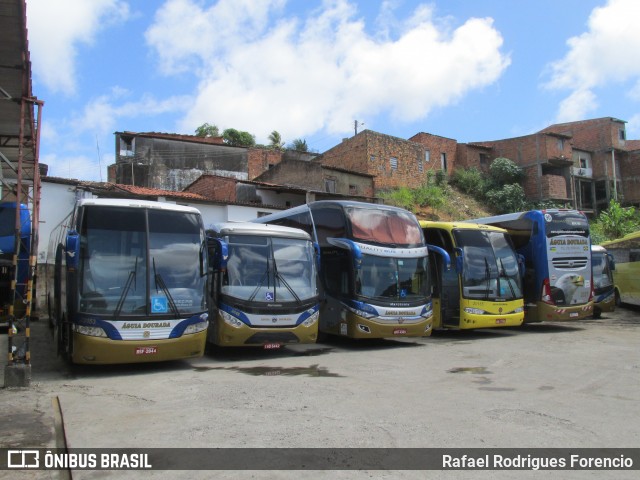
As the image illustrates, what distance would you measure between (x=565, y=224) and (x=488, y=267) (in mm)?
3331

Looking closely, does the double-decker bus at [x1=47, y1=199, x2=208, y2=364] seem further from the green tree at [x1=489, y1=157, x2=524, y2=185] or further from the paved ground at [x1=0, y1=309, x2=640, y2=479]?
the green tree at [x1=489, y1=157, x2=524, y2=185]

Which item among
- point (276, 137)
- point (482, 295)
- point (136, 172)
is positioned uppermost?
point (276, 137)

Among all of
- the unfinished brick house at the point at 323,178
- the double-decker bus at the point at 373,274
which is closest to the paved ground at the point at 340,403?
the double-decker bus at the point at 373,274

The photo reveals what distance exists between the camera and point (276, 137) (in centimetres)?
5906

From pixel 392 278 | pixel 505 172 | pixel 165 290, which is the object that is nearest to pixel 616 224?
pixel 505 172

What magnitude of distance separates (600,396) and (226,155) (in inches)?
1497

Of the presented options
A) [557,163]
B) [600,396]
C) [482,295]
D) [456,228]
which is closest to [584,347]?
[482,295]

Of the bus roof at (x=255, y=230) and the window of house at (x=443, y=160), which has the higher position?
the window of house at (x=443, y=160)

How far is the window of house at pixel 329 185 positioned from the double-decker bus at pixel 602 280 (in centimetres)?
1749

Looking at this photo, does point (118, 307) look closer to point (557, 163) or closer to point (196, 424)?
point (196, 424)

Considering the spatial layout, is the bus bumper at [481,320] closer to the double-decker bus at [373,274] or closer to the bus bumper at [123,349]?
the double-decker bus at [373,274]

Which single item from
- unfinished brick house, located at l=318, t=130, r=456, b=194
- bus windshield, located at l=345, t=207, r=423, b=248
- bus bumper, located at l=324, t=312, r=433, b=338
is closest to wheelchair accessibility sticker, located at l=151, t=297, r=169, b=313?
bus bumper, located at l=324, t=312, r=433, b=338

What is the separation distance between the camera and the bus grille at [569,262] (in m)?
15.5

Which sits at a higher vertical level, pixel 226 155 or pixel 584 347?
pixel 226 155
